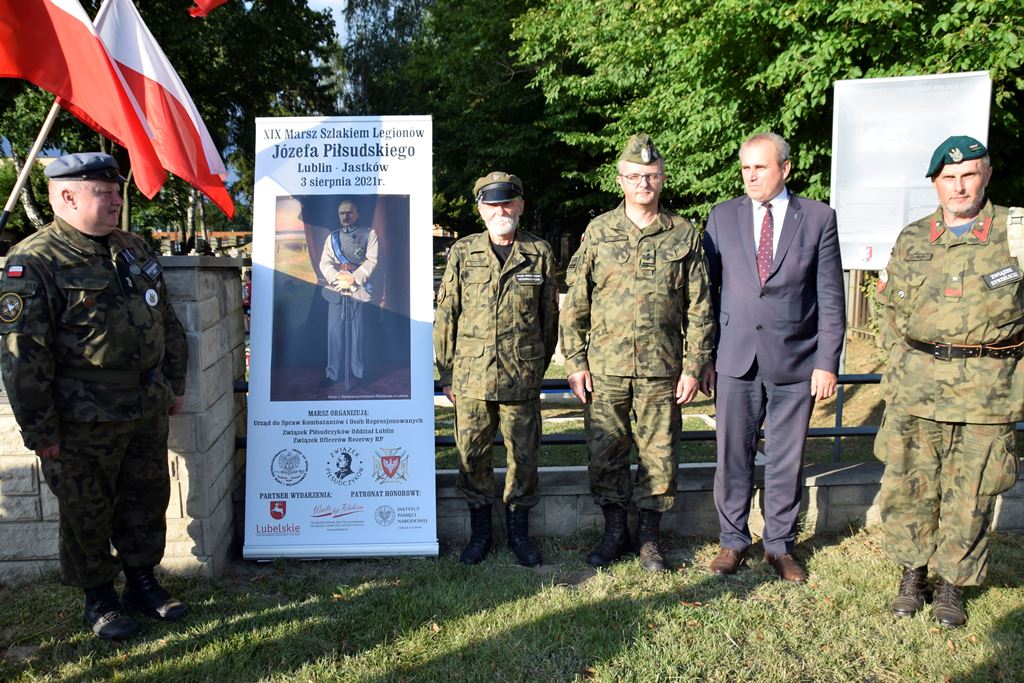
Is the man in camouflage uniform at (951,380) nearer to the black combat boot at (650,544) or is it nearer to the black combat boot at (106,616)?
the black combat boot at (650,544)

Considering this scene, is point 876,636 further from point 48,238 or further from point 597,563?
point 48,238

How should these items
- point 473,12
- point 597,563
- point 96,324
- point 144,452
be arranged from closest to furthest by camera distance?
point 96,324 → point 144,452 → point 597,563 → point 473,12

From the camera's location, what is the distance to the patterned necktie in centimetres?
344

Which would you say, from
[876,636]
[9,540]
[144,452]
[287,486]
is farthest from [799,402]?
[9,540]

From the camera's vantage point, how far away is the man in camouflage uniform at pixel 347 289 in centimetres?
383

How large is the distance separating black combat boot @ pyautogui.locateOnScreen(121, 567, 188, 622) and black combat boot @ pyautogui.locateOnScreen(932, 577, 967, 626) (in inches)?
127

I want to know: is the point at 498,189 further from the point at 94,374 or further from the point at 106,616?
the point at 106,616

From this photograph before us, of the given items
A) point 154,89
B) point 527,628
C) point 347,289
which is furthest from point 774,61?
point 527,628

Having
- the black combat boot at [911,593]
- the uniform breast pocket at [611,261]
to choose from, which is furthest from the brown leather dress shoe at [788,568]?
the uniform breast pocket at [611,261]

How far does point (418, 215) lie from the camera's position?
3.84 meters

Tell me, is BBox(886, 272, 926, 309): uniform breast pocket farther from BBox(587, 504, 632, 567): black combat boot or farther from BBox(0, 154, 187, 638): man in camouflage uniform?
BBox(0, 154, 187, 638): man in camouflage uniform

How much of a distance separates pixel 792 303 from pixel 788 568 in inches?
49.9

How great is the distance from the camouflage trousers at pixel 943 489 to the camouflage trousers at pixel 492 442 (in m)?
1.62

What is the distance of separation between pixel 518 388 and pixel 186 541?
1.73 m
